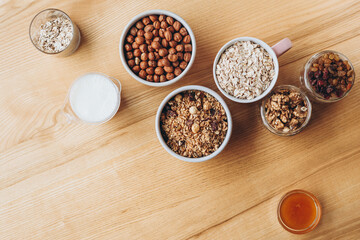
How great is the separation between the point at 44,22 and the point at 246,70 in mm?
753

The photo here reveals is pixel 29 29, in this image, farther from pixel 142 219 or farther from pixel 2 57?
pixel 142 219

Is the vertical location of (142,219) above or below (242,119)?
below

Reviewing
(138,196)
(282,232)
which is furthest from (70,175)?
(282,232)

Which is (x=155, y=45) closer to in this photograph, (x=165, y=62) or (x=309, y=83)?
(x=165, y=62)

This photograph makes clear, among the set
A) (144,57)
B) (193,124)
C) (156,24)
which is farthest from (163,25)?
(193,124)

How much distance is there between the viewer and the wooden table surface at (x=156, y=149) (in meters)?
1.06

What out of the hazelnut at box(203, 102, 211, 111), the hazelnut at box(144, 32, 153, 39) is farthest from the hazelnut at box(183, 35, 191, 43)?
the hazelnut at box(203, 102, 211, 111)

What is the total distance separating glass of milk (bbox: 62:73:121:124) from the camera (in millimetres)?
1025

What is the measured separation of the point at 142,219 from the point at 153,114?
399 mm

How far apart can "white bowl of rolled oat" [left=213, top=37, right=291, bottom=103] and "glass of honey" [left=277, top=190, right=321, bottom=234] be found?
398 mm

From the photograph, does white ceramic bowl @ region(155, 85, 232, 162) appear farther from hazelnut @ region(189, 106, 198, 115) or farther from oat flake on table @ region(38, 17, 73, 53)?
oat flake on table @ region(38, 17, 73, 53)

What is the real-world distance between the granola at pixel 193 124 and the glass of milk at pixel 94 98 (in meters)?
0.19

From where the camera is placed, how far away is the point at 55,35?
3.43ft

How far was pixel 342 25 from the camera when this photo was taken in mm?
1054
